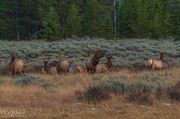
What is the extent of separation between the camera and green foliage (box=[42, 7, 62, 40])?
50594 mm

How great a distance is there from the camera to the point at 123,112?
32.8ft

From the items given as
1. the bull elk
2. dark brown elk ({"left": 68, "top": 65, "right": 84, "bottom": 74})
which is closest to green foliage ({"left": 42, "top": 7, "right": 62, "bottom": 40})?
dark brown elk ({"left": 68, "top": 65, "right": 84, "bottom": 74})

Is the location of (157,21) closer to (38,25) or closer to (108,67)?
(38,25)

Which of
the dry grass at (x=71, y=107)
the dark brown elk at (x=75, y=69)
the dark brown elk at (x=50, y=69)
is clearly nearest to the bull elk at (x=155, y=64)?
the dark brown elk at (x=75, y=69)

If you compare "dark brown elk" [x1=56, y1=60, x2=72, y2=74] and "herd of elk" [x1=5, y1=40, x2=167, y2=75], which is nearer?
"herd of elk" [x1=5, y1=40, x2=167, y2=75]

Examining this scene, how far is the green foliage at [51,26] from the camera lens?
50.6 m

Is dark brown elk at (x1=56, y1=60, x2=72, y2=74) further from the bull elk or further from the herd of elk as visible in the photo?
the bull elk

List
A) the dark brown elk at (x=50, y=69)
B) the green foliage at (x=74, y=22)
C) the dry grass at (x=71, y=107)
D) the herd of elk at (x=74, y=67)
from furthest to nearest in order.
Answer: the green foliage at (x=74, y=22) < the dark brown elk at (x=50, y=69) < the herd of elk at (x=74, y=67) < the dry grass at (x=71, y=107)

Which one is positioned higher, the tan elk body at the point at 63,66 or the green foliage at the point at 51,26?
the tan elk body at the point at 63,66

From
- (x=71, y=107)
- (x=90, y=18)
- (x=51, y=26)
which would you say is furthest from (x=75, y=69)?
(x=90, y=18)

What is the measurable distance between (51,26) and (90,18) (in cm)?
428

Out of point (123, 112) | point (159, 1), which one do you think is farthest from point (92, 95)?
point (159, 1)

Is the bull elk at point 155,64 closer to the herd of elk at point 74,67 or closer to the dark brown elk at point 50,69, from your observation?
the herd of elk at point 74,67

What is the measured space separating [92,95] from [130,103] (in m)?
1.09
